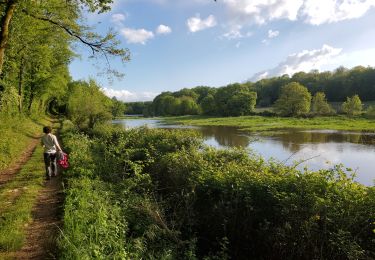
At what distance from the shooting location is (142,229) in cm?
862

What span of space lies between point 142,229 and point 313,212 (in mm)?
4226

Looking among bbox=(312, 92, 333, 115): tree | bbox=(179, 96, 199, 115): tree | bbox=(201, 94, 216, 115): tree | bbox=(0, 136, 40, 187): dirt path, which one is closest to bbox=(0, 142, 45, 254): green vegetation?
bbox=(0, 136, 40, 187): dirt path

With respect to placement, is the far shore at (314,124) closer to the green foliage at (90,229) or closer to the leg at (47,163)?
the leg at (47,163)

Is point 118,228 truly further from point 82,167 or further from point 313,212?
point 82,167

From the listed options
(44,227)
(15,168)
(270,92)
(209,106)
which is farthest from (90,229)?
(270,92)

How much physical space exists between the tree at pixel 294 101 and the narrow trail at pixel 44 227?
79734mm

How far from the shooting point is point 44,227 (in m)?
7.75

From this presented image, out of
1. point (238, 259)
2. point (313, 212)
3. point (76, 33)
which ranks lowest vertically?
point (238, 259)

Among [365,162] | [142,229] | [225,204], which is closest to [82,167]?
[142,229]

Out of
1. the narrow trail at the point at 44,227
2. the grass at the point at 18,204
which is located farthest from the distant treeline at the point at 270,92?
the narrow trail at the point at 44,227

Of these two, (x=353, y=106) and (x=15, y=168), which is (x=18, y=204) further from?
(x=353, y=106)

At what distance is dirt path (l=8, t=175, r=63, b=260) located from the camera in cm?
649

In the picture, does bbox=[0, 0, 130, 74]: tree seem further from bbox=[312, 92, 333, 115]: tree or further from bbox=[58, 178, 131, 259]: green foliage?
bbox=[312, 92, 333, 115]: tree

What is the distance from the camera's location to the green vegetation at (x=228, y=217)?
22.3 ft
